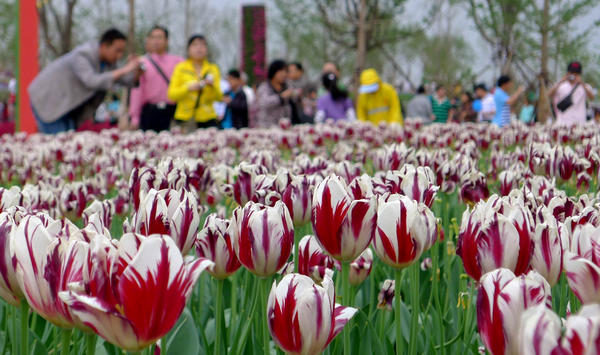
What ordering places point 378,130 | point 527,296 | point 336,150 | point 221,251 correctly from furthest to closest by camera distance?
point 378,130, point 336,150, point 221,251, point 527,296

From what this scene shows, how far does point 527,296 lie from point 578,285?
0.16 meters

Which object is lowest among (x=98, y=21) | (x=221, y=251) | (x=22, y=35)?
(x=221, y=251)

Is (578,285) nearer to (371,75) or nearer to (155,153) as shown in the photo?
(155,153)

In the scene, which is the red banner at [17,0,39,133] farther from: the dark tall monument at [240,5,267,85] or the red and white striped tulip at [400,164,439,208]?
the red and white striped tulip at [400,164,439,208]

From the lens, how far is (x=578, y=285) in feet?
3.13

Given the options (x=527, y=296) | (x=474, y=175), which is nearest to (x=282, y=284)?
(x=527, y=296)

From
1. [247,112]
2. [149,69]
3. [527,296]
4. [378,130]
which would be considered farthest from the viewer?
[247,112]

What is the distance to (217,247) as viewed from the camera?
1439mm

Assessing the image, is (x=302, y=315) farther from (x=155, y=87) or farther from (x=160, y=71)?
(x=155, y=87)

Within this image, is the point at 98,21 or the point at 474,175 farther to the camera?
the point at 98,21

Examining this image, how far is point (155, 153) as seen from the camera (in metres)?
4.64

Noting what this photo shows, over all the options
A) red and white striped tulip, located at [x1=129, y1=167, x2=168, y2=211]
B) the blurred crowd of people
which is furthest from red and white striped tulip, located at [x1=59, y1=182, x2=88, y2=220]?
the blurred crowd of people

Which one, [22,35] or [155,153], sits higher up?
[22,35]

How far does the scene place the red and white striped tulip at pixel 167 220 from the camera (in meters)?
1.30
